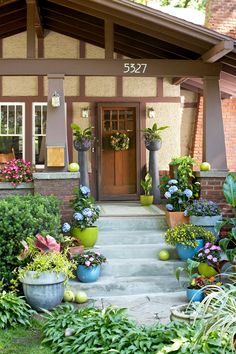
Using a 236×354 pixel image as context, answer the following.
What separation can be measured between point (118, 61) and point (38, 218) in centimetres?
348

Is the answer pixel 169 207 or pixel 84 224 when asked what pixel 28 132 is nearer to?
pixel 84 224

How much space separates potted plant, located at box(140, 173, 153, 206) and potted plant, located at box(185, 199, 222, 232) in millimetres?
2465

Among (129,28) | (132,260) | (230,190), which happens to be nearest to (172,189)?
(230,190)

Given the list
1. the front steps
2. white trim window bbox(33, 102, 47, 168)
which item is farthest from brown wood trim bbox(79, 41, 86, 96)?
the front steps

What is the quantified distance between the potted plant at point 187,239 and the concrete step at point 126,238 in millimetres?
627

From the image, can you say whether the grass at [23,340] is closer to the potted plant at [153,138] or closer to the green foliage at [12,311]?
the green foliage at [12,311]

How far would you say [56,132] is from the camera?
8.23 metres

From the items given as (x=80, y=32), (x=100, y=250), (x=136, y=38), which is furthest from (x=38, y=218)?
(x=80, y=32)

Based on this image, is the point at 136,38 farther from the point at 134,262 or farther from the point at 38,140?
the point at 134,262

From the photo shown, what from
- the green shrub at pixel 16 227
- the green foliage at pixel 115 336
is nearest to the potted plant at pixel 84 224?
the green shrub at pixel 16 227

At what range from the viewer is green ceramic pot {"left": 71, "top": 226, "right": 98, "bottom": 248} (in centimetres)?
755

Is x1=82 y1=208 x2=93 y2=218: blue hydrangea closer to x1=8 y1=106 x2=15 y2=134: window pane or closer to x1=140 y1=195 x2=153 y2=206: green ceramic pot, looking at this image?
x1=140 y1=195 x2=153 y2=206: green ceramic pot

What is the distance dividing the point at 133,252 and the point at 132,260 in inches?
9.7

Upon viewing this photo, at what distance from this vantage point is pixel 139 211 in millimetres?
9211
